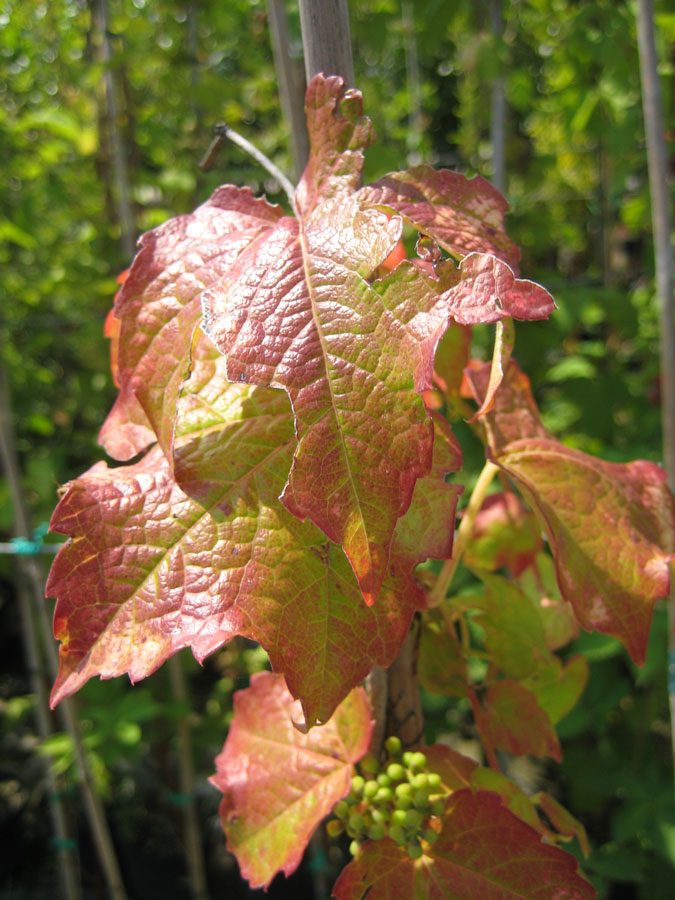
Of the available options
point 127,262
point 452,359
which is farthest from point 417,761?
point 127,262

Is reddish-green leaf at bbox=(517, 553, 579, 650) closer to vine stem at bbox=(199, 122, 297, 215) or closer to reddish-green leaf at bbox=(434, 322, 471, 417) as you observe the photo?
reddish-green leaf at bbox=(434, 322, 471, 417)

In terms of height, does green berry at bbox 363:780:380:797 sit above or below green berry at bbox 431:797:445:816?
above

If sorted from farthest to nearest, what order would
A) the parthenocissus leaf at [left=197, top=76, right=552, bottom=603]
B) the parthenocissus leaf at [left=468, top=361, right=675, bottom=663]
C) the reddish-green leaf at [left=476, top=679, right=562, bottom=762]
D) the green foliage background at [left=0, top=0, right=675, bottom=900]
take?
the green foliage background at [left=0, top=0, right=675, bottom=900], the reddish-green leaf at [left=476, top=679, right=562, bottom=762], the parthenocissus leaf at [left=468, top=361, right=675, bottom=663], the parthenocissus leaf at [left=197, top=76, right=552, bottom=603]

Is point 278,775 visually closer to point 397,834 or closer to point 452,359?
point 397,834

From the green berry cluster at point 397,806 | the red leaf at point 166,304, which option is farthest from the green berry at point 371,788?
the red leaf at point 166,304

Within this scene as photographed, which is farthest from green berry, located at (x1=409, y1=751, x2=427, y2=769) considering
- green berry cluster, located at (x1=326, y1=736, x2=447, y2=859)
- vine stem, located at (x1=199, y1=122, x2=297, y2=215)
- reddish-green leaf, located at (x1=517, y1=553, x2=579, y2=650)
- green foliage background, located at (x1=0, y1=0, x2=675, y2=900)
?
green foliage background, located at (x1=0, y1=0, x2=675, y2=900)
